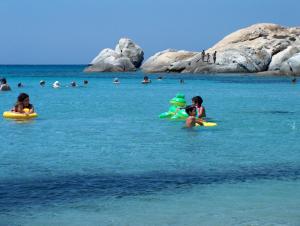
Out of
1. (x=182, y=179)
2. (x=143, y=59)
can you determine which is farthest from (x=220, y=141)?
(x=143, y=59)

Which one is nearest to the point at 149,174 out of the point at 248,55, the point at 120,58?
the point at 248,55

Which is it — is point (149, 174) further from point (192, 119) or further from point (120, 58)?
point (120, 58)

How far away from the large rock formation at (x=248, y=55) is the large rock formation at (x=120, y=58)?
492 centimetres

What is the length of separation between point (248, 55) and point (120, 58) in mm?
34169

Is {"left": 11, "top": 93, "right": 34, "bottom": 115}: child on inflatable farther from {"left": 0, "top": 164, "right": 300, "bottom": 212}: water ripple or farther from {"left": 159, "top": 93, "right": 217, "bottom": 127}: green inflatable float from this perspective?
{"left": 0, "top": 164, "right": 300, "bottom": 212}: water ripple

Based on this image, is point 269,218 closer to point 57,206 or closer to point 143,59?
point 57,206

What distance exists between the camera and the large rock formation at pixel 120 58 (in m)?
127

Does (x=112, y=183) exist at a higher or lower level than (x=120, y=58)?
lower

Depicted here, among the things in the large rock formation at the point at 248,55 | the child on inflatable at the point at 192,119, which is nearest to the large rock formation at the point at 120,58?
the large rock formation at the point at 248,55

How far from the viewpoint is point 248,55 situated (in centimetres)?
10231

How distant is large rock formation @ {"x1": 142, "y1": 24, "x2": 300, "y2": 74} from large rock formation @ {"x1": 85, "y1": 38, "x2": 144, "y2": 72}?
4.92m

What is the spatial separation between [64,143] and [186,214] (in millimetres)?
9761

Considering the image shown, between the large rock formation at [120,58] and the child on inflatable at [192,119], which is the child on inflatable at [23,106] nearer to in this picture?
the child on inflatable at [192,119]

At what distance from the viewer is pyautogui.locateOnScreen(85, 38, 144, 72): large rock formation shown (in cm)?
12656
